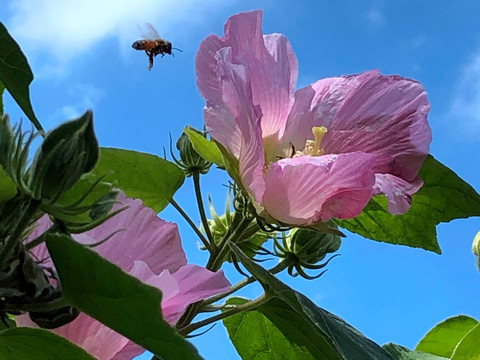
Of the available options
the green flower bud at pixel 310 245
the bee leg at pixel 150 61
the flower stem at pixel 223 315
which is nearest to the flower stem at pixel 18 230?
the flower stem at pixel 223 315

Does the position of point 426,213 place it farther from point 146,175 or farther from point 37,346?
point 37,346

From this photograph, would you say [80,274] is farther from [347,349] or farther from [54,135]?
[347,349]

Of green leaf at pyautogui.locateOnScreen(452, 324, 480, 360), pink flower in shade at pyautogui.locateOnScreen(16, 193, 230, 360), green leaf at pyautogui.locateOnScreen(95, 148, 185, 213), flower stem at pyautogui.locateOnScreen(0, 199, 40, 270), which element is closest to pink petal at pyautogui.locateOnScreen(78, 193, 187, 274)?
pink flower in shade at pyautogui.locateOnScreen(16, 193, 230, 360)

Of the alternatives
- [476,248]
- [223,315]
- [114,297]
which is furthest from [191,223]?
[476,248]

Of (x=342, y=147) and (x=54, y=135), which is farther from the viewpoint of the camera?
(x=342, y=147)

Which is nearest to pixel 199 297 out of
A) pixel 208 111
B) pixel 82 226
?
pixel 82 226

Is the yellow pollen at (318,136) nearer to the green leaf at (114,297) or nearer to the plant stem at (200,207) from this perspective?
the plant stem at (200,207)
